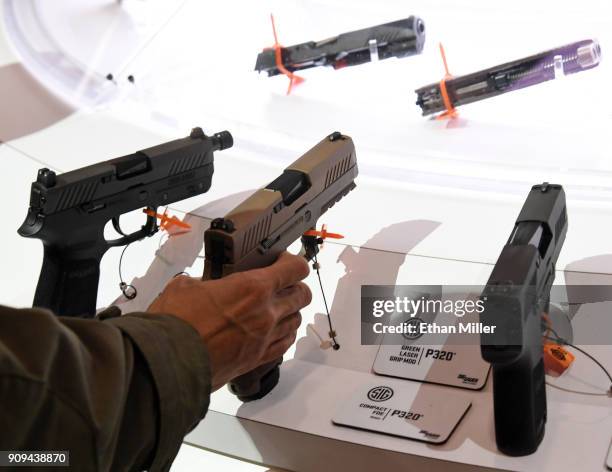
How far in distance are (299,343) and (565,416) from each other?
39cm

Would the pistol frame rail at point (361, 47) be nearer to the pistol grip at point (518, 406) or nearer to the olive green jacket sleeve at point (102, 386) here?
the pistol grip at point (518, 406)

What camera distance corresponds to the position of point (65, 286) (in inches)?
49.4

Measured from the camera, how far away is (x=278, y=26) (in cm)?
187

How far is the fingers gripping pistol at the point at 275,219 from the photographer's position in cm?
95

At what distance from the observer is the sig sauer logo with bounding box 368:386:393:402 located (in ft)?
3.18

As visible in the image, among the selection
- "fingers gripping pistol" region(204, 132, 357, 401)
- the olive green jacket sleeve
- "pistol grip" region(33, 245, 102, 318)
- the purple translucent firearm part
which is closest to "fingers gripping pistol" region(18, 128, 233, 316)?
"pistol grip" region(33, 245, 102, 318)

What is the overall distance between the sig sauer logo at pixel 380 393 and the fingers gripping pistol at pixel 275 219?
0.14 m

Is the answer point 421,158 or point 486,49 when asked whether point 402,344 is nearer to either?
point 421,158

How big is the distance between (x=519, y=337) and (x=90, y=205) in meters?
0.77

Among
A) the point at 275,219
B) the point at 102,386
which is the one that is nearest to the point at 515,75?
the point at 275,219

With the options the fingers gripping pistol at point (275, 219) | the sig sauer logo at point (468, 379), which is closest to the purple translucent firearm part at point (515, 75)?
the fingers gripping pistol at point (275, 219)

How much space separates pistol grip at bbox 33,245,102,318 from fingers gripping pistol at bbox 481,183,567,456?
71 centimetres

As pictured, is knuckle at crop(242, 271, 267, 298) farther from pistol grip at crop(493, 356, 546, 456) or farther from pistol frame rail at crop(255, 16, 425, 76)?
pistol frame rail at crop(255, 16, 425, 76)

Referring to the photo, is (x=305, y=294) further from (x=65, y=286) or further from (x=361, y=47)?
(x=361, y=47)
